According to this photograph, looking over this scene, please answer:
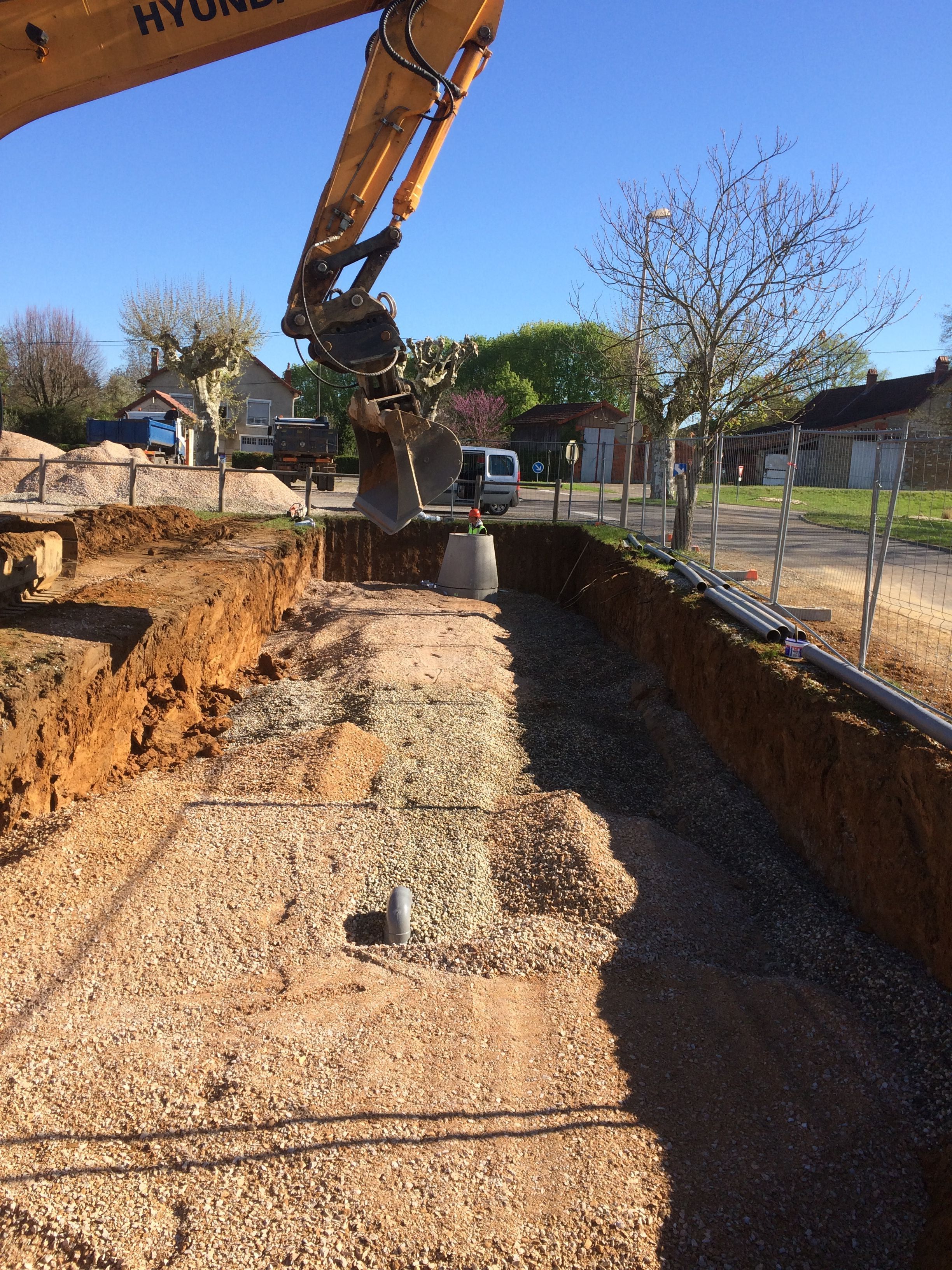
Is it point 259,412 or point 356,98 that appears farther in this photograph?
point 259,412

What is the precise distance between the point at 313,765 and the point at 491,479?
62.3 feet

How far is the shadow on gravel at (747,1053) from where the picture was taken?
3.25 meters

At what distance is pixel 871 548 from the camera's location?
21.4 ft

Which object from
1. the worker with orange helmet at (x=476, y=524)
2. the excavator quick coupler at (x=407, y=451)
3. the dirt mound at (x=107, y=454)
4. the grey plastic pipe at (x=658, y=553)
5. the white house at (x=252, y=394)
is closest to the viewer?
the excavator quick coupler at (x=407, y=451)

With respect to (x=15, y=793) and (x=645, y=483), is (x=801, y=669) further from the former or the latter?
(x=645, y=483)

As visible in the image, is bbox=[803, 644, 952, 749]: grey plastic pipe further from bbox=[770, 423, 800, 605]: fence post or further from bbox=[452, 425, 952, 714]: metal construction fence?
bbox=[770, 423, 800, 605]: fence post

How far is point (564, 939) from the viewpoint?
5055 millimetres

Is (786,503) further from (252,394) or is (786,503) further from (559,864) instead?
(252,394)

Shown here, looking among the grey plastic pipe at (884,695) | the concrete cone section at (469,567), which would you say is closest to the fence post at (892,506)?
the grey plastic pipe at (884,695)

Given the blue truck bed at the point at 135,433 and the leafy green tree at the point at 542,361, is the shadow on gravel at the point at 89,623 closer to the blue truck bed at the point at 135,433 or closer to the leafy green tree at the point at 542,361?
the blue truck bed at the point at 135,433

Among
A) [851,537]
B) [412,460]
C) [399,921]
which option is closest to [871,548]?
[412,460]

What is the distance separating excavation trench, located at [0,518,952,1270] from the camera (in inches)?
124

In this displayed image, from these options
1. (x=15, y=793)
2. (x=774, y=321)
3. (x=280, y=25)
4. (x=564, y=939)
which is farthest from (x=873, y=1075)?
(x=774, y=321)

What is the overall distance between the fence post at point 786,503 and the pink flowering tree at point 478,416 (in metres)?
45.2
